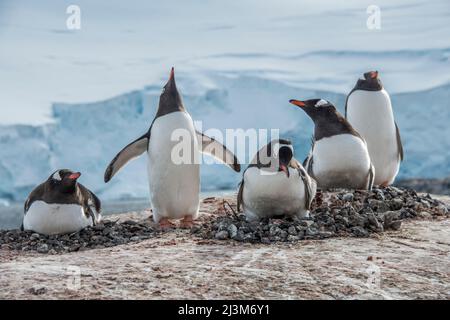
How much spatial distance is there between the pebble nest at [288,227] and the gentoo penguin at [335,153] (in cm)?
35

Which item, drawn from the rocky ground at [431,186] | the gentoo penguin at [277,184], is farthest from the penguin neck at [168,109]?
the rocky ground at [431,186]

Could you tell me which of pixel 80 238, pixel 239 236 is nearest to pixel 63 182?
pixel 80 238

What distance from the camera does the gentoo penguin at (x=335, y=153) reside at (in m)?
6.88

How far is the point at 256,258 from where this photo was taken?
4484 mm

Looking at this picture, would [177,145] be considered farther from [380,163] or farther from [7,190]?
[7,190]

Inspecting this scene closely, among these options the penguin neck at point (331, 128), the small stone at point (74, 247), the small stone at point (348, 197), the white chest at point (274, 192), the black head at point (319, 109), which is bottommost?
the small stone at point (74, 247)

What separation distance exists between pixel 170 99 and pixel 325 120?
1.69m

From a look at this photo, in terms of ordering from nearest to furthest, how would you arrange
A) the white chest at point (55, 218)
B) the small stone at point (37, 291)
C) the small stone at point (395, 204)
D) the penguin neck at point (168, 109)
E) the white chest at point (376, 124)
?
the small stone at point (37, 291)
the white chest at point (55, 218)
the small stone at point (395, 204)
the penguin neck at point (168, 109)
the white chest at point (376, 124)

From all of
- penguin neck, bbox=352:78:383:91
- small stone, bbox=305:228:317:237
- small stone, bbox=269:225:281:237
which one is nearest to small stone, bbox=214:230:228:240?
small stone, bbox=269:225:281:237

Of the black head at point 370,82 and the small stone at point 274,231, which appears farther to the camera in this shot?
the black head at point 370,82

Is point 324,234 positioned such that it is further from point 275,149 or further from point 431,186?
point 431,186

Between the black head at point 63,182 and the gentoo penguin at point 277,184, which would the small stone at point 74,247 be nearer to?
the black head at point 63,182

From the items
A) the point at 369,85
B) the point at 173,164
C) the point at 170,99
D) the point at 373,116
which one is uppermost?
the point at 369,85
